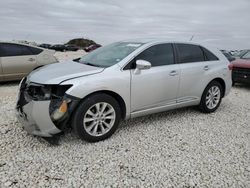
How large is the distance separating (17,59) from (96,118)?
188 inches

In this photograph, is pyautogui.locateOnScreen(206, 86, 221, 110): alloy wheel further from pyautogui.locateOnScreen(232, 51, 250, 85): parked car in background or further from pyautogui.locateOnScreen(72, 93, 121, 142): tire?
pyautogui.locateOnScreen(232, 51, 250, 85): parked car in background

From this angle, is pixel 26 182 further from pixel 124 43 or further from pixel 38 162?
pixel 124 43

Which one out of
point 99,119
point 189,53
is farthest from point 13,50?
point 189,53

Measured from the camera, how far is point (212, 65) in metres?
5.25

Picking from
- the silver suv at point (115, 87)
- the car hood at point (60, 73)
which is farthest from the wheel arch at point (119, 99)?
the car hood at point (60, 73)

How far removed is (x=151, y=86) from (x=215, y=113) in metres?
2.06

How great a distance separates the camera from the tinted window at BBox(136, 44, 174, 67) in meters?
4.29

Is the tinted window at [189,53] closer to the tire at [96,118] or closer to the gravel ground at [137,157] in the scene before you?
the gravel ground at [137,157]

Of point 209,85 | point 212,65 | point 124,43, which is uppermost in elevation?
point 124,43

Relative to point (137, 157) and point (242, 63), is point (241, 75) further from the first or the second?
point (137, 157)

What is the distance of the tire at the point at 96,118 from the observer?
11.5 ft

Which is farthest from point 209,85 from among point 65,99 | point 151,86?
point 65,99

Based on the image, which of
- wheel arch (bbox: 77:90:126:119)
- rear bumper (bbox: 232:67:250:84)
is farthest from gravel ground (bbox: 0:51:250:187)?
rear bumper (bbox: 232:67:250:84)

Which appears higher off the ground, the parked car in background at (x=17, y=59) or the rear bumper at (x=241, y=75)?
the parked car in background at (x=17, y=59)
